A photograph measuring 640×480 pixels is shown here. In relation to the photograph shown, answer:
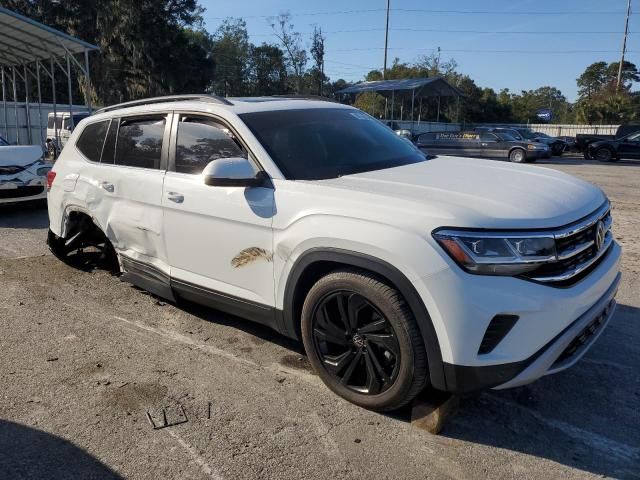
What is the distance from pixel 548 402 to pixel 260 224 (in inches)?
79.8

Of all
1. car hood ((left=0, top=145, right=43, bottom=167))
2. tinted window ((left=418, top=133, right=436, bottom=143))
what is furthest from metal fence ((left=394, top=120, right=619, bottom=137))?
car hood ((left=0, top=145, right=43, bottom=167))

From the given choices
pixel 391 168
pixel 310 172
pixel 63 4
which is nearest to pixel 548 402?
pixel 391 168

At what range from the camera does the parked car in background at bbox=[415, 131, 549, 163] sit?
76.3ft

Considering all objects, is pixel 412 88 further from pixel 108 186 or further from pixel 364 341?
pixel 364 341

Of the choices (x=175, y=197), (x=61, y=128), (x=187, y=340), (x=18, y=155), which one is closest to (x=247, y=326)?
(x=187, y=340)

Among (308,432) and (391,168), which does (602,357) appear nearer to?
(391,168)

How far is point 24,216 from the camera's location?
356 inches

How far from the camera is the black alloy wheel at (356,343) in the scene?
9.31 ft

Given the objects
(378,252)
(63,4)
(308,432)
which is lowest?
(308,432)

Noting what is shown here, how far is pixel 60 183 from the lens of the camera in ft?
17.0

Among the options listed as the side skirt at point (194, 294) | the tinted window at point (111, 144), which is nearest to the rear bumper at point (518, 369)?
the side skirt at point (194, 294)

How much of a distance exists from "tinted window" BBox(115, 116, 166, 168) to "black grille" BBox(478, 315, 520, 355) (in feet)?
8.93

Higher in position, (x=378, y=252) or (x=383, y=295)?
(x=378, y=252)

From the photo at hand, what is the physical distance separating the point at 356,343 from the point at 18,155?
25.9 ft
